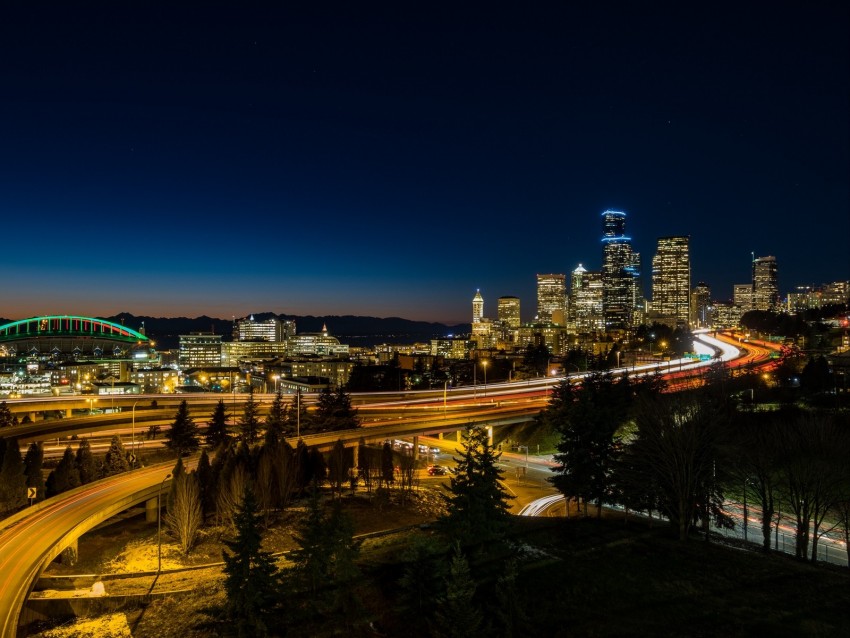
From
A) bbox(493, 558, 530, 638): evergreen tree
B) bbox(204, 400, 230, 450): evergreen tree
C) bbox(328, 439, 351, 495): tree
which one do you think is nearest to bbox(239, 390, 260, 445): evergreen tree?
bbox(204, 400, 230, 450): evergreen tree

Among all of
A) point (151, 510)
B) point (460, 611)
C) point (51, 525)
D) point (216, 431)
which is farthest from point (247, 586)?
point (216, 431)

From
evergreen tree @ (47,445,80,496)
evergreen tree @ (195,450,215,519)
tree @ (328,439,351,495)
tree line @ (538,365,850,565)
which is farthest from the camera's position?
tree @ (328,439,351,495)

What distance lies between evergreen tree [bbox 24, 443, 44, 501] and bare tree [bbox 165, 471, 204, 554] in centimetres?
966

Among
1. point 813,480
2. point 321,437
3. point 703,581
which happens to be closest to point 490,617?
point 703,581

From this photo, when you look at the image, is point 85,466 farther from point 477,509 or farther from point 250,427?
point 477,509

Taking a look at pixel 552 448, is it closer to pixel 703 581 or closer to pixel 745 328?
pixel 703 581

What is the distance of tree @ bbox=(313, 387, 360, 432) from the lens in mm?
49656

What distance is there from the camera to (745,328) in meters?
158

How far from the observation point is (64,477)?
3497 cm

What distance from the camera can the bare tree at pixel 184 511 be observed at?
2889cm

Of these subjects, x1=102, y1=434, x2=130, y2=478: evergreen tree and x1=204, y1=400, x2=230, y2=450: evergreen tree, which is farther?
x1=204, y1=400, x2=230, y2=450: evergreen tree

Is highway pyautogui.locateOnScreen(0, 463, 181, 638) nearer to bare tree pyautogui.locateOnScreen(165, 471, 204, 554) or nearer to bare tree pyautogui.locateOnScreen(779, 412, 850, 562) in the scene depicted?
bare tree pyautogui.locateOnScreen(165, 471, 204, 554)

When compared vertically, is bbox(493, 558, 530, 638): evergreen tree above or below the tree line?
below

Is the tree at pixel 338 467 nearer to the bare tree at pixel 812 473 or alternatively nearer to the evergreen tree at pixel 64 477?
the evergreen tree at pixel 64 477
